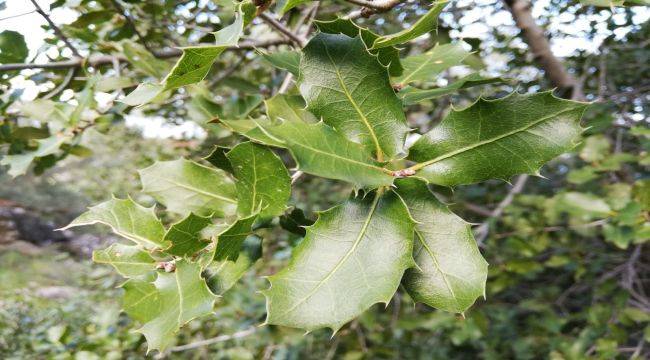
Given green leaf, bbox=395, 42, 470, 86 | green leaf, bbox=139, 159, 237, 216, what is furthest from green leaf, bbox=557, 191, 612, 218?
green leaf, bbox=139, 159, 237, 216

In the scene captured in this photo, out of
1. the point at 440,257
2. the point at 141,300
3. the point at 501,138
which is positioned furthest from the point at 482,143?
the point at 141,300

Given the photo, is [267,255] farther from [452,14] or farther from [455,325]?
[452,14]

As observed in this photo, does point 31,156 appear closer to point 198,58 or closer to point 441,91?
point 198,58

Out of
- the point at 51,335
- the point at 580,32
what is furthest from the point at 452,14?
the point at 51,335

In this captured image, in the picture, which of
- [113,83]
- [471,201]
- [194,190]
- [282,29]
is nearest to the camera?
[194,190]

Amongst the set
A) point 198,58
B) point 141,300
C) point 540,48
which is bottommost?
point 540,48

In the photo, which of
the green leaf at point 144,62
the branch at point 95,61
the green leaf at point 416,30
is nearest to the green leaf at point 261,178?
the green leaf at point 416,30

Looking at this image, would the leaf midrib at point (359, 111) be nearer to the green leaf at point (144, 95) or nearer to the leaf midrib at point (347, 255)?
the leaf midrib at point (347, 255)
